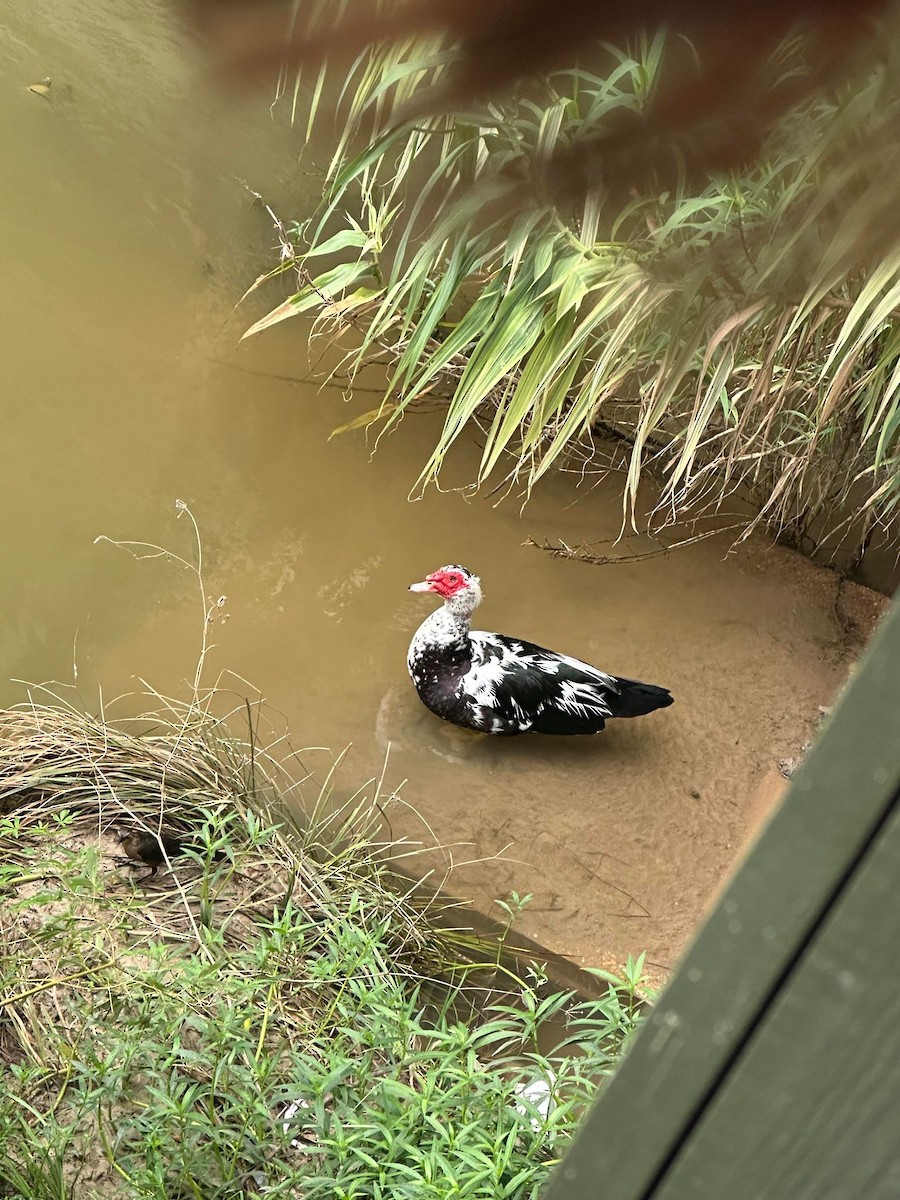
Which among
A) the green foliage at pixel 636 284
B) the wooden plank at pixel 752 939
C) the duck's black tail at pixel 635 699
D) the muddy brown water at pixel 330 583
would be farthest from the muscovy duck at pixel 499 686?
the wooden plank at pixel 752 939

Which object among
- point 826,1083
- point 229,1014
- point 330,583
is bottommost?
point 330,583

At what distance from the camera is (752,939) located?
0.36 m

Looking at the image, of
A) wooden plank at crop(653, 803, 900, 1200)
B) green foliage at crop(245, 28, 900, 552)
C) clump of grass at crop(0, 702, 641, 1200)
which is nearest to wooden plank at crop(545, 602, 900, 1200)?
wooden plank at crop(653, 803, 900, 1200)

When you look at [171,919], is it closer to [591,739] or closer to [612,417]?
[591,739]

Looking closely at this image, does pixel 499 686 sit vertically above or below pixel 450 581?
below

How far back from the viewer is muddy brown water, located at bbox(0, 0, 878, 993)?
107 inches

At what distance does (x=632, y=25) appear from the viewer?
26 centimetres

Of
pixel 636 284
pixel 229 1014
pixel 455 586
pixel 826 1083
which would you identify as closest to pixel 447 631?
pixel 455 586

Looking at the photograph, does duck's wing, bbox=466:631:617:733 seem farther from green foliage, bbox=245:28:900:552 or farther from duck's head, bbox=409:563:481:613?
green foliage, bbox=245:28:900:552

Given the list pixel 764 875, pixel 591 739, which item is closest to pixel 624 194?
pixel 764 875

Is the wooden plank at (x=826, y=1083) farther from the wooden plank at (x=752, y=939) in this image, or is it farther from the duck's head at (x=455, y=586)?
the duck's head at (x=455, y=586)

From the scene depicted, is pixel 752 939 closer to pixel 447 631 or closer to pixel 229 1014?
pixel 229 1014

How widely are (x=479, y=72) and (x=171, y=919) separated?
202 centimetres

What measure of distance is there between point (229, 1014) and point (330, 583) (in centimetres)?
166
